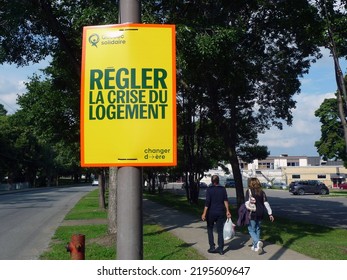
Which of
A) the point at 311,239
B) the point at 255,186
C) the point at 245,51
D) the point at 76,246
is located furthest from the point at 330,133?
the point at 76,246

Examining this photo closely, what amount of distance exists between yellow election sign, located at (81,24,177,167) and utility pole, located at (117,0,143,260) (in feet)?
0.39

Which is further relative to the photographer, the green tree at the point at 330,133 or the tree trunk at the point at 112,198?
the green tree at the point at 330,133

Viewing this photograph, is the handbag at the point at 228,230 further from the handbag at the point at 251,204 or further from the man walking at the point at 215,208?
the man walking at the point at 215,208

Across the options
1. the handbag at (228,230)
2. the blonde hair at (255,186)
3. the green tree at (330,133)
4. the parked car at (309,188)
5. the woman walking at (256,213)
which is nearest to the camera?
the woman walking at (256,213)

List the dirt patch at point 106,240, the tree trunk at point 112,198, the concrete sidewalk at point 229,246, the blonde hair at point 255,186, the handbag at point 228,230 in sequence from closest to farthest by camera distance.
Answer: the concrete sidewalk at point 229,246 → the blonde hair at point 255,186 → the handbag at point 228,230 → the dirt patch at point 106,240 → the tree trunk at point 112,198

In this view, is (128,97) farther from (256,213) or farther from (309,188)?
(309,188)

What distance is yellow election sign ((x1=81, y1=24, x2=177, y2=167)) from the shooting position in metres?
3.77

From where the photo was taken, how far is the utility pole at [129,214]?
3.77 metres

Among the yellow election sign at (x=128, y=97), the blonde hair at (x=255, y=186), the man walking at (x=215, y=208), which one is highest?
the yellow election sign at (x=128, y=97)

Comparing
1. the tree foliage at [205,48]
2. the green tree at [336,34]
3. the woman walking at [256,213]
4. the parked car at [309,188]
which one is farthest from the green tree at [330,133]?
the woman walking at [256,213]

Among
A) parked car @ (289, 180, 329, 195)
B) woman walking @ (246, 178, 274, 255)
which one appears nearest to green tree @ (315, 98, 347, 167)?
parked car @ (289, 180, 329, 195)

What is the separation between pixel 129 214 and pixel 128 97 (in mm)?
959

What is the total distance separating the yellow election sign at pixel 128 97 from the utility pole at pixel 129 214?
0.12m

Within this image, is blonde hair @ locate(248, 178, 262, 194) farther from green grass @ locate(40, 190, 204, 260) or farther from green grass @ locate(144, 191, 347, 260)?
green grass @ locate(40, 190, 204, 260)
